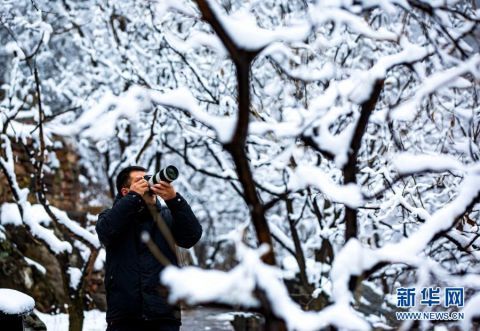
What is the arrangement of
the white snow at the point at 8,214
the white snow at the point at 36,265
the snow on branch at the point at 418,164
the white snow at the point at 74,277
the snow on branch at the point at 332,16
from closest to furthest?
the snow on branch at the point at 418,164 < the snow on branch at the point at 332,16 < the white snow at the point at 74,277 < the white snow at the point at 36,265 < the white snow at the point at 8,214

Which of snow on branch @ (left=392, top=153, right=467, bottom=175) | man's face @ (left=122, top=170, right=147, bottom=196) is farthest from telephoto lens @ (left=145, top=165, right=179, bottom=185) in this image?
snow on branch @ (left=392, top=153, right=467, bottom=175)

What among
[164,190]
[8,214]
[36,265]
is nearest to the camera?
[164,190]

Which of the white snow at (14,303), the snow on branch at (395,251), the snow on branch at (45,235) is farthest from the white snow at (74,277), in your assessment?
the snow on branch at (395,251)

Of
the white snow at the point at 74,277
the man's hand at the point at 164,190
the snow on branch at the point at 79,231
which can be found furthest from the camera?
the snow on branch at the point at 79,231

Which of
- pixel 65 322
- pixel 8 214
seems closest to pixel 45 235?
pixel 65 322

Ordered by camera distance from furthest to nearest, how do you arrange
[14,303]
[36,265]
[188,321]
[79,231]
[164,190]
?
1. [188,321]
2. [36,265]
3. [79,231]
4. [14,303]
5. [164,190]

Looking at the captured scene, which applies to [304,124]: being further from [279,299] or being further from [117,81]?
[117,81]

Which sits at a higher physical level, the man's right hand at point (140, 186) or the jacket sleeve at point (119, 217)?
the man's right hand at point (140, 186)

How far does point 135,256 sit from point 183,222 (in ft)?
1.16

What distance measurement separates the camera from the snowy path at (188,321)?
688 centimetres

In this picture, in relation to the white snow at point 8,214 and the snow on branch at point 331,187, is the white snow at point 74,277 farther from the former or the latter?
the snow on branch at point 331,187

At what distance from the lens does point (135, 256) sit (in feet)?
11.6

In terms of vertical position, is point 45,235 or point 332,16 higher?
point 332,16

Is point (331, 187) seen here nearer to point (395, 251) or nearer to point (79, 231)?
point (395, 251)
